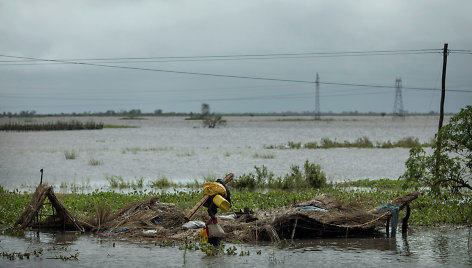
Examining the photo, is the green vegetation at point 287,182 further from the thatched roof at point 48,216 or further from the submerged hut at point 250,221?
the thatched roof at point 48,216

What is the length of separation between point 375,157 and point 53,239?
30284 mm

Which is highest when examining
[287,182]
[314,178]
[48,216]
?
[314,178]

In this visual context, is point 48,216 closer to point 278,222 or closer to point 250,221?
point 250,221

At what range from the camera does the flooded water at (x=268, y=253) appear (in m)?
10.3

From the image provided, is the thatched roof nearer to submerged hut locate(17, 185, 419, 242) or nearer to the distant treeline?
submerged hut locate(17, 185, 419, 242)

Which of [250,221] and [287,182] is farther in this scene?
[287,182]

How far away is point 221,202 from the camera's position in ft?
34.9

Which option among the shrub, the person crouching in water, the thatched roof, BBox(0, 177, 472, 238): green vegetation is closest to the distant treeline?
BBox(0, 177, 472, 238): green vegetation

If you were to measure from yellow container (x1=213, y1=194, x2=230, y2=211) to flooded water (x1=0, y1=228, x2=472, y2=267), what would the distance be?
1056 millimetres

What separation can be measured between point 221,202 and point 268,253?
157 centimetres

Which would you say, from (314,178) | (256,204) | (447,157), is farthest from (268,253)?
(314,178)

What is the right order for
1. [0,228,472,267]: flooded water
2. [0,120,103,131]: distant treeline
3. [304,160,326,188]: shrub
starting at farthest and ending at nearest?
[0,120,103,131]: distant treeline → [304,160,326,188]: shrub → [0,228,472,267]: flooded water

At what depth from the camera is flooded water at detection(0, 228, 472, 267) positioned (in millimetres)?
10320

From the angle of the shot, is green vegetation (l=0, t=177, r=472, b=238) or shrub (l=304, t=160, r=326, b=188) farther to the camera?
shrub (l=304, t=160, r=326, b=188)
